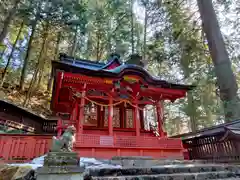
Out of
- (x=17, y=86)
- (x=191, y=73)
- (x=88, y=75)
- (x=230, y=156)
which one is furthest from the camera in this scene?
(x=17, y=86)

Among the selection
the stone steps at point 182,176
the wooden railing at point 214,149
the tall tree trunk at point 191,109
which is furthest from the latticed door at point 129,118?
the tall tree trunk at point 191,109

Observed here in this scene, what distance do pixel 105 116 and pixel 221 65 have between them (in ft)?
21.6

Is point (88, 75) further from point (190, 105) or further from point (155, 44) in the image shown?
point (190, 105)

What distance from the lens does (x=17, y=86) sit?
16.6m

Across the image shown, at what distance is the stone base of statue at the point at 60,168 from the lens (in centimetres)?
287

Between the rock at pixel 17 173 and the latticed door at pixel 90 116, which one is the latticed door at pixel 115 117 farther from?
the rock at pixel 17 173

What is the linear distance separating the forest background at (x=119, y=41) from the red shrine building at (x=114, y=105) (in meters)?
4.75

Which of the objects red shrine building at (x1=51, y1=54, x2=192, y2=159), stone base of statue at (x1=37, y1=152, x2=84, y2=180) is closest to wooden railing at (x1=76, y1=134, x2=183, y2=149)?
red shrine building at (x1=51, y1=54, x2=192, y2=159)

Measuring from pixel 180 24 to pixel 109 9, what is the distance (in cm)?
1081

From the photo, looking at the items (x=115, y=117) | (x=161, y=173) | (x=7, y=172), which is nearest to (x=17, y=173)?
(x=7, y=172)

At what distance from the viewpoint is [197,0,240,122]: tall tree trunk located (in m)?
7.67

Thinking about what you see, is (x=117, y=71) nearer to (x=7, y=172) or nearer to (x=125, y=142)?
(x=125, y=142)

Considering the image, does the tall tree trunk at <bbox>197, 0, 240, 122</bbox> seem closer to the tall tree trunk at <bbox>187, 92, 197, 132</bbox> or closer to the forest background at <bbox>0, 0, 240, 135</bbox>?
the forest background at <bbox>0, 0, 240, 135</bbox>

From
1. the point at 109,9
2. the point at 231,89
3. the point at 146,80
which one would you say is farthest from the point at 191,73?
the point at 109,9
